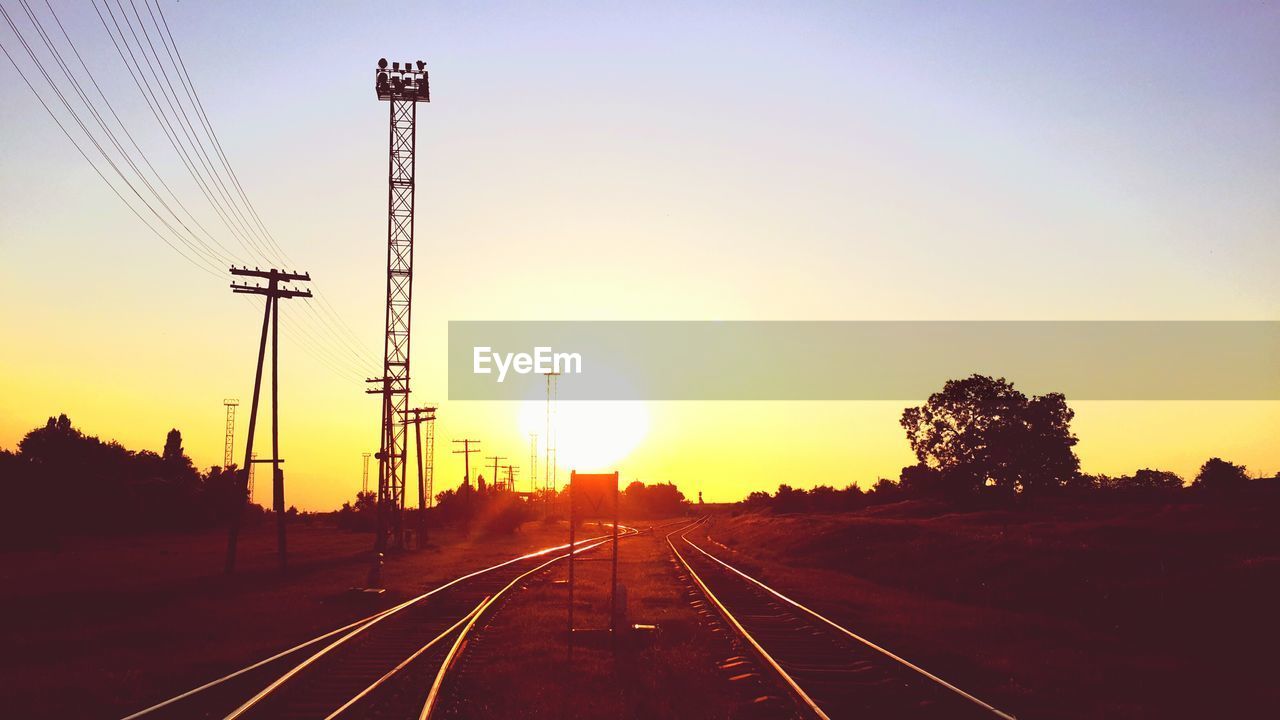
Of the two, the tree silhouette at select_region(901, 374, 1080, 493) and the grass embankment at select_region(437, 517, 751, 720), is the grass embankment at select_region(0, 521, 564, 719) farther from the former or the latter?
the tree silhouette at select_region(901, 374, 1080, 493)

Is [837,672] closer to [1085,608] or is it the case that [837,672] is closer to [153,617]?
[1085,608]

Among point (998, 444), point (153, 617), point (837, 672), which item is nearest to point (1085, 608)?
point (837, 672)

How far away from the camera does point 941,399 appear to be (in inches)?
3120

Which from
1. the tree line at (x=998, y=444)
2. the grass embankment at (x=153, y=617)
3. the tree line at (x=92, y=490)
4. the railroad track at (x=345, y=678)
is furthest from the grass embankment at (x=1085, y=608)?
the tree line at (x=92, y=490)

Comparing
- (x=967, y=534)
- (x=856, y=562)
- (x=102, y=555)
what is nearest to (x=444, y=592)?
(x=856, y=562)

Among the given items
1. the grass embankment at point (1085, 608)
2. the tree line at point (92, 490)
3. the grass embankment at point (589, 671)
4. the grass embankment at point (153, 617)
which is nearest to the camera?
the grass embankment at point (589, 671)

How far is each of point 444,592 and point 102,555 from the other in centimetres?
3883

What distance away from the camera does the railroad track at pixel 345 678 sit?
11945 mm

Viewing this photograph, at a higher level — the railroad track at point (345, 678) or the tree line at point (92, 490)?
the tree line at point (92, 490)

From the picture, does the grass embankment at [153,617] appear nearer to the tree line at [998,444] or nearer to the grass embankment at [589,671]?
the grass embankment at [589,671]

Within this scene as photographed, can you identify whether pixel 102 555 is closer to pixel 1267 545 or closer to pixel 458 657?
pixel 458 657

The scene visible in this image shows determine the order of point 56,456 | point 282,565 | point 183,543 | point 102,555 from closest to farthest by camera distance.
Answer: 1. point 282,565
2. point 102,555
3. point 183,543
4. point 56,456

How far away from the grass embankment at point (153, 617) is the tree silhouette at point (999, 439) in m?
46.4

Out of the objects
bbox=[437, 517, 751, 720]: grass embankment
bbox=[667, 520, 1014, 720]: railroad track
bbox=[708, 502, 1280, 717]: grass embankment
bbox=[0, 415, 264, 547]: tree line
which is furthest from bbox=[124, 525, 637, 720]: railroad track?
bbox=[0, 415, 264, 547]: tree line
